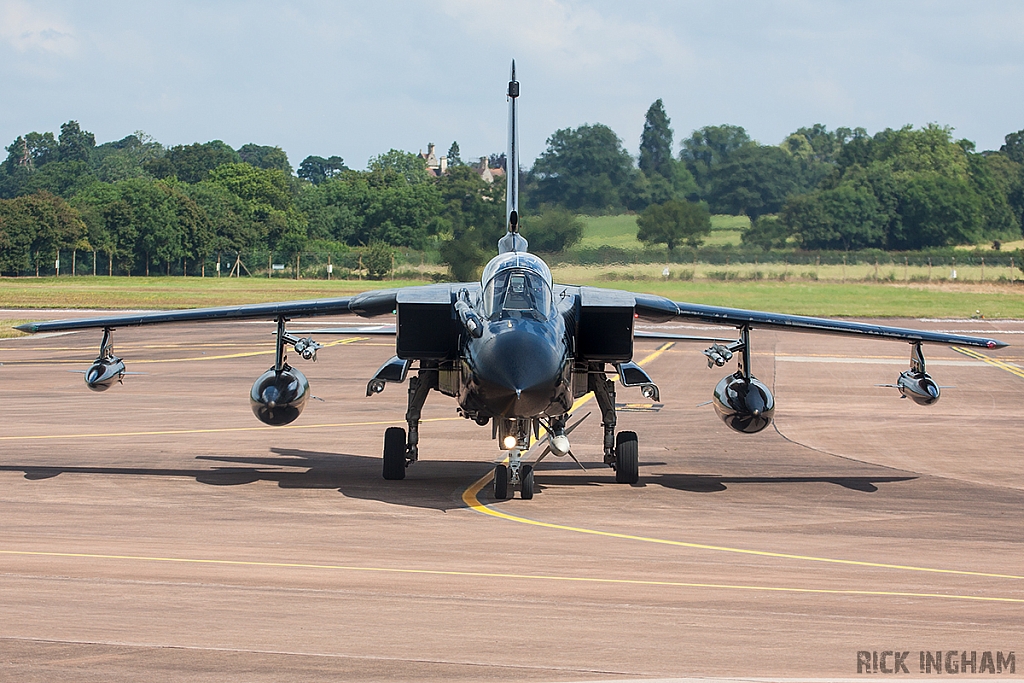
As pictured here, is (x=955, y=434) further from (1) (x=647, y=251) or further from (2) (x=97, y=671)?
(1) (x=647, y=251)

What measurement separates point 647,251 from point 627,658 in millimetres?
51821

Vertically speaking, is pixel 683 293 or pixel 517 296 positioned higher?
pixel 683 293

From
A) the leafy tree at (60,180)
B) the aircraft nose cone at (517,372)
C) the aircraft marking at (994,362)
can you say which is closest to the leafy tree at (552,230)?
the aircraft marking at (994,362)

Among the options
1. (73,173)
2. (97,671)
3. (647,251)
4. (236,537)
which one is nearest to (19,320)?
(647,251)

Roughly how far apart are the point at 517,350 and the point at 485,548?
8.41 feet

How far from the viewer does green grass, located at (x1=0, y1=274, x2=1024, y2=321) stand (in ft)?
205

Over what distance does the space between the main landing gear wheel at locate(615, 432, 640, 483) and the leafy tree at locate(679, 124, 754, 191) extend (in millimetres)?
65967

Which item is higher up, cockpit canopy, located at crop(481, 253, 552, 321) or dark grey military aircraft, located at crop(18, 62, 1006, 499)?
cockpit canopy, located at crop(481, 253, 552, 321)

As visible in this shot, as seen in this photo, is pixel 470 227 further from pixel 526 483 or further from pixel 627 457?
pixel 526 483

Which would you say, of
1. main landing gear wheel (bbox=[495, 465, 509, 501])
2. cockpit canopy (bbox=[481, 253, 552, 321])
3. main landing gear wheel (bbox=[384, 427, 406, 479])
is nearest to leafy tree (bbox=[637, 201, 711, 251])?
main landing gear wheel (bbox=[384, 427, 406, 479])

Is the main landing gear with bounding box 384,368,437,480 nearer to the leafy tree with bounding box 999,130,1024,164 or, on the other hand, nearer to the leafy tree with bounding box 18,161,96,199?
the leafy tree with bounding box 18,161,96,199

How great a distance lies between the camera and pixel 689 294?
63812mm

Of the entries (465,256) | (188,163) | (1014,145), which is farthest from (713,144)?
(1014,145)

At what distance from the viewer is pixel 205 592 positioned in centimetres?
1080
